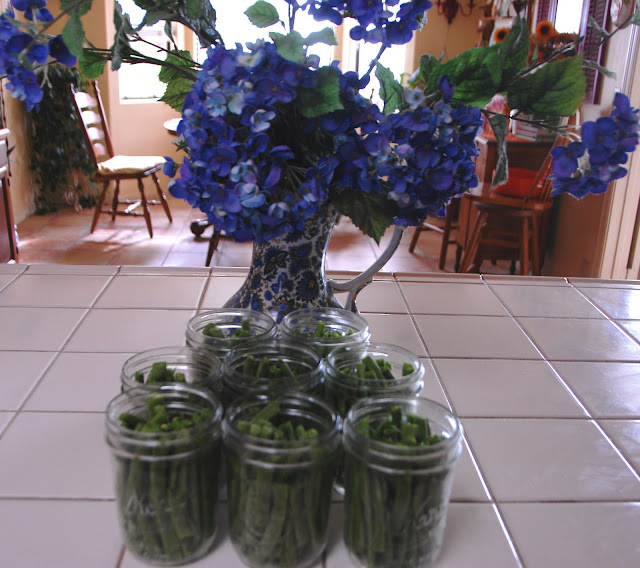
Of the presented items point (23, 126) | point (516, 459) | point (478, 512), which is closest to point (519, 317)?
point (516, 459)

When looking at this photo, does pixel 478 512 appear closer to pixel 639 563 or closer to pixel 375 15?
pixel 639 563

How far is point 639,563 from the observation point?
0.59m

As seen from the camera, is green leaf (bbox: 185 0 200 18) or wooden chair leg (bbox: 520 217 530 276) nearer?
green leaf (bbox: 185 0 200 18)

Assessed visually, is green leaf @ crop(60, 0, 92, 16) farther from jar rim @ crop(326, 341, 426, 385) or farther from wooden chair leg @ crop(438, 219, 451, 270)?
wooden chair leg @ crop(438, 219, 451, 270)

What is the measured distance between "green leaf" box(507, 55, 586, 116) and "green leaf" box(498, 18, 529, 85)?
0.05ft

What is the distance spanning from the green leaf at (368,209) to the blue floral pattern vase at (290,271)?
0.30 feet

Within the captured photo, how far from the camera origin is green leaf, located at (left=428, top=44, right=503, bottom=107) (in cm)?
75

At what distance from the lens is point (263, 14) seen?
2.32 ft

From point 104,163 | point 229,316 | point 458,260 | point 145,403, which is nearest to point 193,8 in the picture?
point 229,316

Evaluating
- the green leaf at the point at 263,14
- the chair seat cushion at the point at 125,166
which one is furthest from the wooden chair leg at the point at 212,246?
the green leaf at the point at 263,14

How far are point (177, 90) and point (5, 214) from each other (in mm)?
2417

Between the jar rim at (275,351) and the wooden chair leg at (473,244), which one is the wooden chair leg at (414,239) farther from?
the jar rim at (275,351)

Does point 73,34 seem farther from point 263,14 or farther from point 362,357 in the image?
point 362,357

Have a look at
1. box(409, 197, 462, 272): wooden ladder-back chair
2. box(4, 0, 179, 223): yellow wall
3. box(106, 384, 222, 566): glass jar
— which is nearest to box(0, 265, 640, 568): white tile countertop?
→ box(106, 384, 222, 566): glass jar
